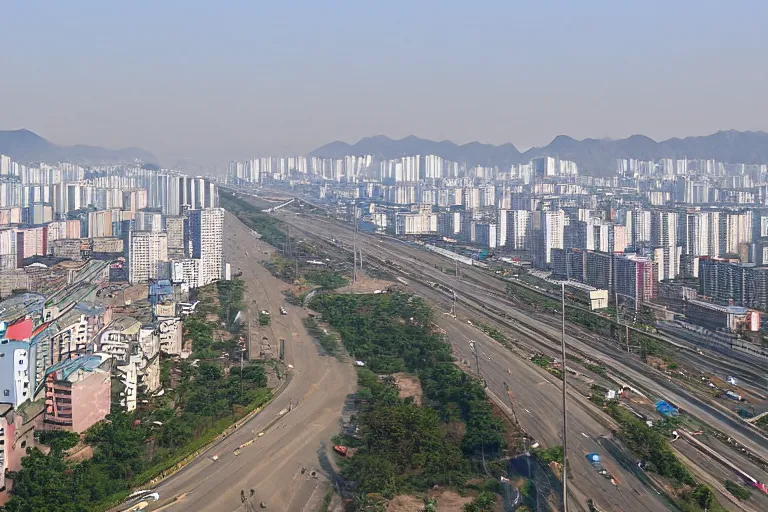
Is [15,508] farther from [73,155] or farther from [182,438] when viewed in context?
[73,155]

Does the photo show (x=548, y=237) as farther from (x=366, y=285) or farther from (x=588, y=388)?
(x=588, y=388)

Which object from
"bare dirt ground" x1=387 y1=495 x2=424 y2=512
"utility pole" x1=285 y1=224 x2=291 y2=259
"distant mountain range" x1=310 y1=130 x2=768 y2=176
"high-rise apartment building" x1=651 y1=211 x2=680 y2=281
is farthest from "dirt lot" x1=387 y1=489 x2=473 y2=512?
"distant mountain range" x1=310 y1=130 x2=768 y2=176

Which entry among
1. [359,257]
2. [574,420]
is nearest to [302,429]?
[574,420]

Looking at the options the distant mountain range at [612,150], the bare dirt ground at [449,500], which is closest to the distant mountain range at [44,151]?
the distant mountain range at [612,150]

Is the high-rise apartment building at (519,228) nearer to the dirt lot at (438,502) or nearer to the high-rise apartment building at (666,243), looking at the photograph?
the high-rise apartment building at (666,243)

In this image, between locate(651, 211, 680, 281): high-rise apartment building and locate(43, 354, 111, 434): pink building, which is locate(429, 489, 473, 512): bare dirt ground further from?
locate(651, 211, 680, 281): high-rise apartment building

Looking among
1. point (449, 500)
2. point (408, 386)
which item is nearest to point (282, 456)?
point (449, 500)
